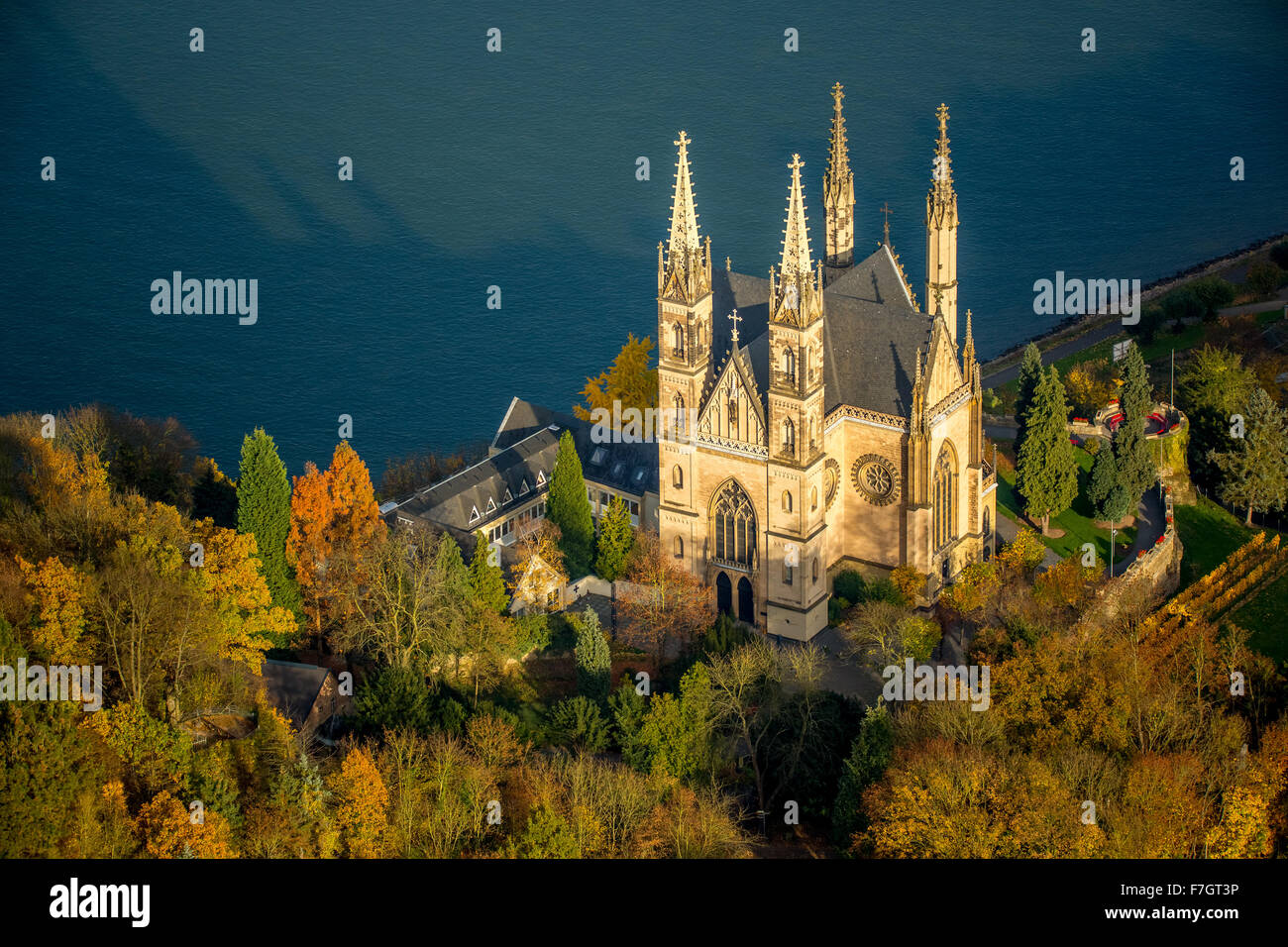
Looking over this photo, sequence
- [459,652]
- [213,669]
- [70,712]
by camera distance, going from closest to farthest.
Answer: [70,712], [213,669], [459,652]

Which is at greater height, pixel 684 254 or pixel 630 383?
pixel 684 254

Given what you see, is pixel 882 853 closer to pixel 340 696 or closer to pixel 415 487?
pixel 340 696

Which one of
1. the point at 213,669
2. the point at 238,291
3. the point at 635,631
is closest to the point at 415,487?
the point at 635,631

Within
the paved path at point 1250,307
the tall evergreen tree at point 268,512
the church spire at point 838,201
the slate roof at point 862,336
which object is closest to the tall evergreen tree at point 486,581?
the tall evergreen tree at point 268,512

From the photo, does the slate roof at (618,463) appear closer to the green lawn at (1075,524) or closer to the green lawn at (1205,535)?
the green lawn at (1075,524)

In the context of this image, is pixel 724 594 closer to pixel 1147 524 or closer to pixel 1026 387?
pixel 1026 387

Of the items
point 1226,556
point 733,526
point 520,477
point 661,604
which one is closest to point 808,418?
point 733,526

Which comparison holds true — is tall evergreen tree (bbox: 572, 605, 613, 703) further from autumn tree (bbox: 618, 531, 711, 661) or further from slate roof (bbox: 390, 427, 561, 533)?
slate roof (bbox: 390, 427, 561, 533)
